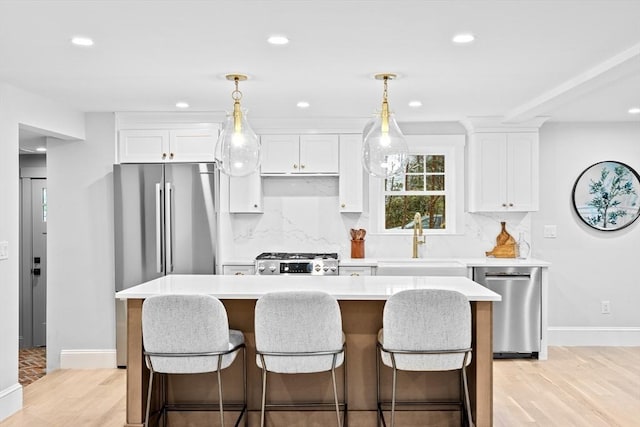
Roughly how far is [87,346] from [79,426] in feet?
5.66

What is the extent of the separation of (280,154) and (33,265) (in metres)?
3.10

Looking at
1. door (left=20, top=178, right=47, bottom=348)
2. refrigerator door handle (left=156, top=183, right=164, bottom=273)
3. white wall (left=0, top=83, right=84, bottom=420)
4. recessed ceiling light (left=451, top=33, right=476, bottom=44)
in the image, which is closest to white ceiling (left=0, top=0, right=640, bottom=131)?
recessed ceiling light (left=451, top=33, right=476, bottom=44)

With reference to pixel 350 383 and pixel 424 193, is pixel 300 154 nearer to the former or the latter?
pixel 424 193

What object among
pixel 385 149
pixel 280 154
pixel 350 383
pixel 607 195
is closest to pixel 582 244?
pixel 607 195

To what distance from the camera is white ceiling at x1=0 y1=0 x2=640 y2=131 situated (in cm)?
284

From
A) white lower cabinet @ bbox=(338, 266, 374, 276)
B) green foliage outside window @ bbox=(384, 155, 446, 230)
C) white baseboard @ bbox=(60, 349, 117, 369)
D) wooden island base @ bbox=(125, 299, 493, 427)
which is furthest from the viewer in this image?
green foliage outside window @ bbox=(384, 155, 446, 230)

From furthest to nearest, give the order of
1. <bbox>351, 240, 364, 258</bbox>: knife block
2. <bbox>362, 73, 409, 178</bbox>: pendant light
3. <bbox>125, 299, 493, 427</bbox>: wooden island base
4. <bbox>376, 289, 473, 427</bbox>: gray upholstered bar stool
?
<bbox>351, 240, 364, 258</bbox>: knife block, <bbox>362, 73, 409, 178</bbox>: pendant light, <bbox>125, 299, 493, 427</bbox>: wooden island base, <bbox>376, 289, 473, 427</bbox>: gray upholstered bar stool

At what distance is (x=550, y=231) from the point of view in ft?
20.4

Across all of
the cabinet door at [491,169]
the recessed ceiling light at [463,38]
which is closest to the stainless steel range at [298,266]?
the cabinet door at [491,169]

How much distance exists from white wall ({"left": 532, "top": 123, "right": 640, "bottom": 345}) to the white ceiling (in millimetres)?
917

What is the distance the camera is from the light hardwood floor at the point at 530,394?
400 cm

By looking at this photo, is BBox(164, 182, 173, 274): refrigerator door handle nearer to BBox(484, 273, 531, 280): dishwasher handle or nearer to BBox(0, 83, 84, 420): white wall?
BBox(0, 83, 84, 420): white wall

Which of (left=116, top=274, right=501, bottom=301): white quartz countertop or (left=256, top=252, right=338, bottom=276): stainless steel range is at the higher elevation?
(left=116, top=274, right=501, bottom=301): white quartz countertop

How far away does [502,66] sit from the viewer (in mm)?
3861
